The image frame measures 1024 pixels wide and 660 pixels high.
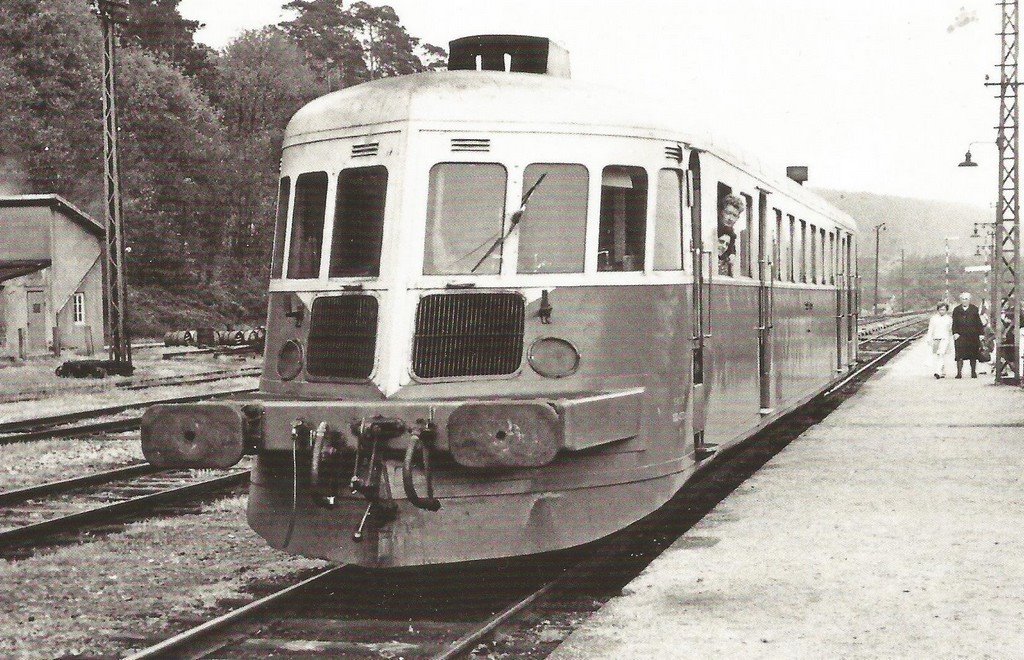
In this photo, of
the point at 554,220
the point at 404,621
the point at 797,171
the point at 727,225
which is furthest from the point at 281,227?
the point at 797,171

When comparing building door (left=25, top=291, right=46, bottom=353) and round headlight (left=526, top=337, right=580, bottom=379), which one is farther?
building door (left=25, top=291, right=46, bottom=353)

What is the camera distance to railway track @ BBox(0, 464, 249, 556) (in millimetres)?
10000

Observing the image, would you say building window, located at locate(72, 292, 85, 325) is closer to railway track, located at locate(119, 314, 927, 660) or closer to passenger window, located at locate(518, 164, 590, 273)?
railway track, located at locate(119, 314, 927, 660)

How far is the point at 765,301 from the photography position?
1198cm

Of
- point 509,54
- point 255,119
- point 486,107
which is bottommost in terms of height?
point 486,107

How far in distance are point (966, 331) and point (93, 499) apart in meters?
19.0

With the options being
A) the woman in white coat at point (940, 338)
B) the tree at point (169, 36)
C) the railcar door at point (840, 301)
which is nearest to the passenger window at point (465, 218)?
the railcar door at point (840, 301)

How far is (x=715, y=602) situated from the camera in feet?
23.2

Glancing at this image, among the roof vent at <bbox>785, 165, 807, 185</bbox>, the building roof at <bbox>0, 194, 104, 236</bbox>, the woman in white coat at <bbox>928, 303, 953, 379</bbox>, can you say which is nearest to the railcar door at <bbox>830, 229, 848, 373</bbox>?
the roof vent at <bbox>785, 165, 807, 185</bbox>

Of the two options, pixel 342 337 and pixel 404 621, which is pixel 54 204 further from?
pixel 404 621

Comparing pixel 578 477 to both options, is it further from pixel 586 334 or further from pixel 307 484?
pixel 307 484

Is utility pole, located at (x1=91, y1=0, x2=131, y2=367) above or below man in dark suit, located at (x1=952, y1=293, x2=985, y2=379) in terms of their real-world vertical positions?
above

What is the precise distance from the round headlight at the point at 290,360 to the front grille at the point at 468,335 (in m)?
0.87

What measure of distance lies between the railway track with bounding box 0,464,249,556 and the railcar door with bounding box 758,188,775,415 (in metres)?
5.20
